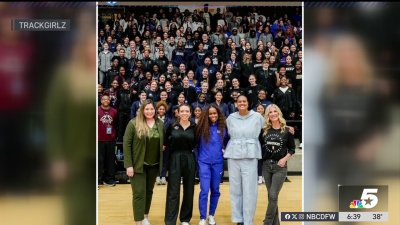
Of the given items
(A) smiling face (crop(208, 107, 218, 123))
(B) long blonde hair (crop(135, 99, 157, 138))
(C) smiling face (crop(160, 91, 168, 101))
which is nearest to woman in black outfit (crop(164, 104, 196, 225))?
(A) smiling face (crop(208, 107, 218, 123))

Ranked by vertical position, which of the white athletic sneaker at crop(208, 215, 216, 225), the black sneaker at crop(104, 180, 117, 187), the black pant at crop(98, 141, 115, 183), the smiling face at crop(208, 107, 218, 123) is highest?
the smiling face at crop(208, 107, 218, 123)

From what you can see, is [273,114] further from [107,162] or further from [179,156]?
[107,162]

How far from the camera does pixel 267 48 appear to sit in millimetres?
12070

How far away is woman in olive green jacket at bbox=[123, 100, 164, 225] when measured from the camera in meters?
5.17

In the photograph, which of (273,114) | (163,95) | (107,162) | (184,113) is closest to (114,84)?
(163,95)

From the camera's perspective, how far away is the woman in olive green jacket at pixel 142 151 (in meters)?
5.17

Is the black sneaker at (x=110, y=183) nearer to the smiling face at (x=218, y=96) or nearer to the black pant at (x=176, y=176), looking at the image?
the smiling face at (x=218, y=96)

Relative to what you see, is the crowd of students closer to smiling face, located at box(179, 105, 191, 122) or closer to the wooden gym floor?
smiling face, located at box(179, 105, 191, 122)

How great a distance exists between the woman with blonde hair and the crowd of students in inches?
0.9

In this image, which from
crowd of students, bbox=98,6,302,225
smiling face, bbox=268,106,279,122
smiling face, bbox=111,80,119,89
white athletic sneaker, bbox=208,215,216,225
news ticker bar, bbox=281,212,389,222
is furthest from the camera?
smiling face, bbox=111,80,119,89

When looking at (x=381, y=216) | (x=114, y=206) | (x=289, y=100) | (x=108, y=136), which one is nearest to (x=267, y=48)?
(x=289, y=100)

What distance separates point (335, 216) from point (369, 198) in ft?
0.88

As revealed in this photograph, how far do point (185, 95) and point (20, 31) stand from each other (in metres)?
6.06

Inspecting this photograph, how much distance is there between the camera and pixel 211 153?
215 inches
